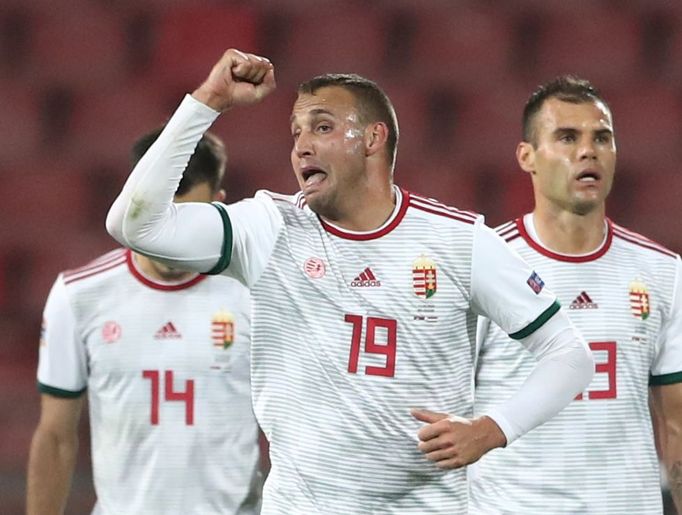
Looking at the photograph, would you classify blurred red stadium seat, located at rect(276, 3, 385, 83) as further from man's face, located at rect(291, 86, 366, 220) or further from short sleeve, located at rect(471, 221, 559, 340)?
short sleeve, located at rect(471, 221, 559, 340)

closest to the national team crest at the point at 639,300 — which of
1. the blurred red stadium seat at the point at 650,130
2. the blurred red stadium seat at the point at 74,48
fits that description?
the blurred red stadium seat at the point at 650,130

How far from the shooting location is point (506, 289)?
10.6 feet

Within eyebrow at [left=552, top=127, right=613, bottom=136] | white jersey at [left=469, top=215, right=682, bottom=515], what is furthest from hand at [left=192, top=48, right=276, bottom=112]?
eyebrow at [left=552, top=127, right=613, bottom=136]

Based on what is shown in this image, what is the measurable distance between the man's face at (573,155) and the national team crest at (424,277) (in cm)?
87

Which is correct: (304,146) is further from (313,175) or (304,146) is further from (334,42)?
(334,42)

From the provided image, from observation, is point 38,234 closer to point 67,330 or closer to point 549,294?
point 67,330

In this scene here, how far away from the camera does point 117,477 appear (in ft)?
12.9

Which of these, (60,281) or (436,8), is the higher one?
(436,8)

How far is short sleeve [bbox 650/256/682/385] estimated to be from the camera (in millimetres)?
3883

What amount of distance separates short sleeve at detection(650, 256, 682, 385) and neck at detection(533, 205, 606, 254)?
0.27 metres

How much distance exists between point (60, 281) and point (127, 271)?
Answer: 18 centimetres

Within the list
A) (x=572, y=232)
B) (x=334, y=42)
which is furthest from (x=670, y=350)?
(x=334, y=42)

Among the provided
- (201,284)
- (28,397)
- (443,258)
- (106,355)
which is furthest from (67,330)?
(28,397)

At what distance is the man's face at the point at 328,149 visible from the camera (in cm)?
324
